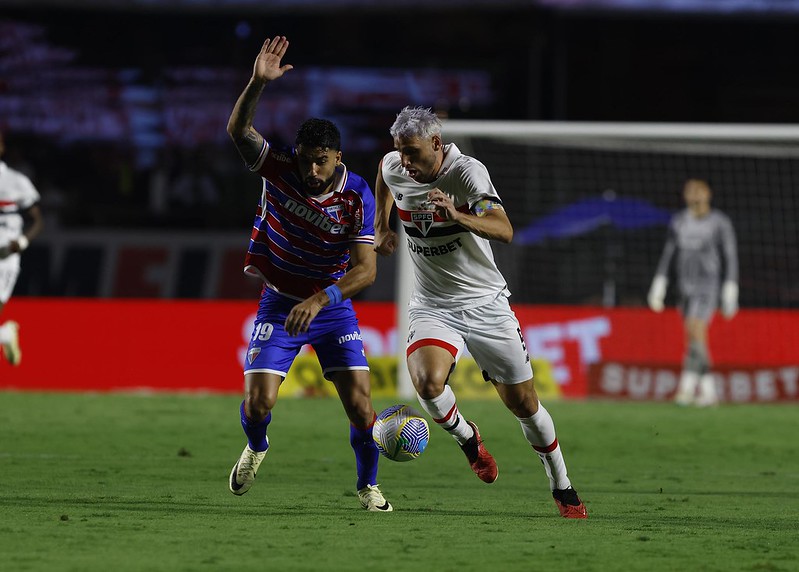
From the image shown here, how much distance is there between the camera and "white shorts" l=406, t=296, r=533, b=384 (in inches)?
314

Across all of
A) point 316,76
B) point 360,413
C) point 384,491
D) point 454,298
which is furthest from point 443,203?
point 316,76

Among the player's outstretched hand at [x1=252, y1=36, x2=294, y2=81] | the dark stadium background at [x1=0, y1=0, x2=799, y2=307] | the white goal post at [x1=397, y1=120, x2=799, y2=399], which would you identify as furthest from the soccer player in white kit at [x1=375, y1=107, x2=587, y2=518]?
the dark stadium background at [x1=0, y1=0, x2=799, y2=307]

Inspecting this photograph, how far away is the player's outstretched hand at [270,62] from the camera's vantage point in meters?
7.53

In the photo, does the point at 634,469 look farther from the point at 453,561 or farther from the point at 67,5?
the point at 67,5

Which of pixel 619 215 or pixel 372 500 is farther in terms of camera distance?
pixel 619 215

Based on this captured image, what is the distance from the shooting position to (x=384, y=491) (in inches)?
358

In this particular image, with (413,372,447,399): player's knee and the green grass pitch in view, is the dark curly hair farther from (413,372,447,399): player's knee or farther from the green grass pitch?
the green grass pitch

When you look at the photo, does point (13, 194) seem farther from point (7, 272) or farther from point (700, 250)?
point (700, 250)

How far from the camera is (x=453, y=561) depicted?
6.14 metres

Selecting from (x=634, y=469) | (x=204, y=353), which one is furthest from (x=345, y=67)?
(x=634, y=469)

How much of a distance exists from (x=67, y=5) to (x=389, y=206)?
68.2 ft

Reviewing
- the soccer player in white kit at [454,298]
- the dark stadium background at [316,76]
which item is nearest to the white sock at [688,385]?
the soccer player in white kit at [454,298]

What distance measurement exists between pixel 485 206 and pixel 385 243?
0.77 m

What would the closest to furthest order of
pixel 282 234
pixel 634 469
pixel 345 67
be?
pixel 282 234, pixel 634 469, pixel 345 67
